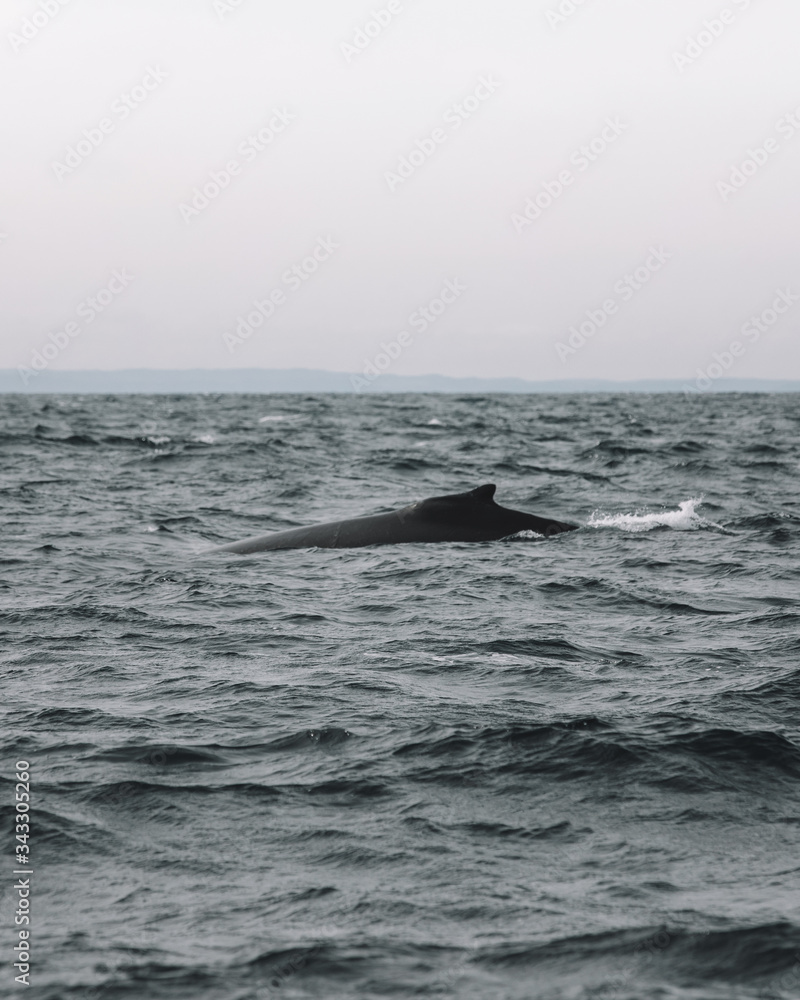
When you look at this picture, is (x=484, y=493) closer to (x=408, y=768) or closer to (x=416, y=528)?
(x=416, y=528)

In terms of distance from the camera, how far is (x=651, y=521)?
21.2m

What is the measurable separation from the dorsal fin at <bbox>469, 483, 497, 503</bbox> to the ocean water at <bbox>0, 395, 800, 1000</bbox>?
2.98 ft

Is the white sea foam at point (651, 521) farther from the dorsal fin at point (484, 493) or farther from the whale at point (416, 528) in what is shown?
the dorsal fin at point (484, 493)

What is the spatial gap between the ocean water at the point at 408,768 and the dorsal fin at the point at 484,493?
0.91m

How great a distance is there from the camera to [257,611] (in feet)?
44.3

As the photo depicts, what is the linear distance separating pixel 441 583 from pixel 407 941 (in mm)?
9733

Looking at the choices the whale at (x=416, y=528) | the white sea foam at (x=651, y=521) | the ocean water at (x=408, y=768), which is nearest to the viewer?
the ocean water at (x=408, y=768)

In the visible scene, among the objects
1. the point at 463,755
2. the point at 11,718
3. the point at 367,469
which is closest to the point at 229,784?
the point at 463,755

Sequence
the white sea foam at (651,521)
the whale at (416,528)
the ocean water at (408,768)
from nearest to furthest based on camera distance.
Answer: the ocean water at (408,768)
the whale at (416,528)
the white sea foam at (651,521)

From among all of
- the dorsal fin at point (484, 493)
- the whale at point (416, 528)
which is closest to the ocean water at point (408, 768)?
the whale at point (416, 528)

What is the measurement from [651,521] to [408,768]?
45.9 feet

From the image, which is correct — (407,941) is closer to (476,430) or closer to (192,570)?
(192,570)

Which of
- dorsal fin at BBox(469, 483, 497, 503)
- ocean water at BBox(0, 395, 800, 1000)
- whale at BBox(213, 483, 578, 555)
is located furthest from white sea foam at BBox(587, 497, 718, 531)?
dorsal fin at BBox(469, 483, 497, 503)

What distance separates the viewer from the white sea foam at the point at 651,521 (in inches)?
814
